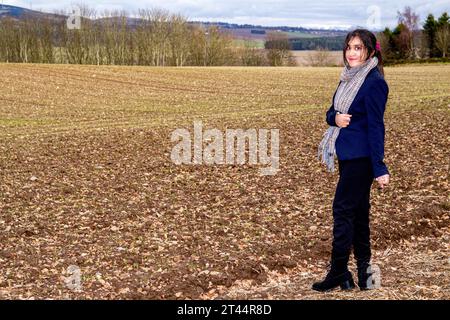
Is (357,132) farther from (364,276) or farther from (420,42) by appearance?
(420,42)

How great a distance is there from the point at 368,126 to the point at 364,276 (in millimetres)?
1673

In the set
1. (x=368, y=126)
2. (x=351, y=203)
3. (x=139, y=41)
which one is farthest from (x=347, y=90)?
(x=139, y=41)

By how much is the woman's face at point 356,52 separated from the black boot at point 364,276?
79.8 inches

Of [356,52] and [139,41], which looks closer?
[356,52]

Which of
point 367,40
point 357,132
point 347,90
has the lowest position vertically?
point 357,132

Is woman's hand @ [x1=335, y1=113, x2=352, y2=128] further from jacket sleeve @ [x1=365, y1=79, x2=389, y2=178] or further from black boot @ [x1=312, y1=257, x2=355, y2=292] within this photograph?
black boot @ [x1=312, y1=257, x2=355, y2=292]

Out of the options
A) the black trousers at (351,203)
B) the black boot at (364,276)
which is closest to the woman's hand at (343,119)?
the black trousers at (351,203)

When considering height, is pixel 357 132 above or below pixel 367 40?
below

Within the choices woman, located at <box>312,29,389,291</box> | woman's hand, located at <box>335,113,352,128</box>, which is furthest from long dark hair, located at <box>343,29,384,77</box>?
woman's hand, located at <box>335,113,352,128</box>

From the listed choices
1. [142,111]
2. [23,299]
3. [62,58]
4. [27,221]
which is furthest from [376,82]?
[62,58]

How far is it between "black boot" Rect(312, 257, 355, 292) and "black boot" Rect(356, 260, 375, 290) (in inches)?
3.7

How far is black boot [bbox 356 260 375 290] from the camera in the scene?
20.4 ft

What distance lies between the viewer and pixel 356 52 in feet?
18.6

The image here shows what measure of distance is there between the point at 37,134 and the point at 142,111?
30.0 ft
